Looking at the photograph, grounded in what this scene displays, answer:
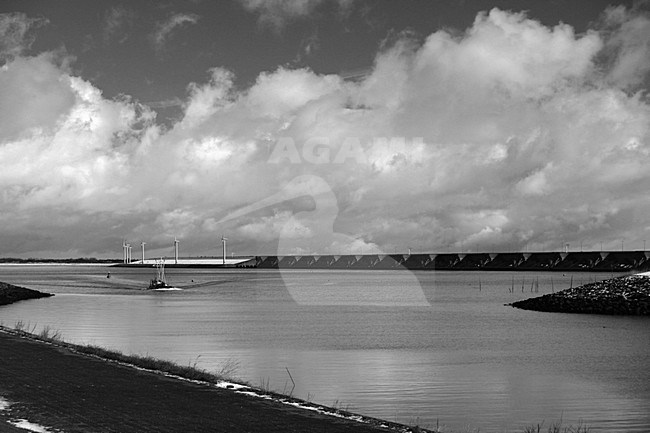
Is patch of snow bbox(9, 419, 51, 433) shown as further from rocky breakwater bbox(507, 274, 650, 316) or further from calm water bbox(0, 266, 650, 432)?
rocky breakwater bbox(507, 274, 650, 316)

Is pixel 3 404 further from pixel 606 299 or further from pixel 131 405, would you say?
pixel 606 299

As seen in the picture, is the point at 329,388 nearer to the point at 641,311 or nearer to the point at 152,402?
the point at 152,402

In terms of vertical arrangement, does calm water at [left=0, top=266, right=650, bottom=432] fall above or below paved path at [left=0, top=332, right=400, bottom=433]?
below

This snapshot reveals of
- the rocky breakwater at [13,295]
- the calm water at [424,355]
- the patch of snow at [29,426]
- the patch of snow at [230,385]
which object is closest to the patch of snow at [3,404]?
the patch of snow at [29,426]

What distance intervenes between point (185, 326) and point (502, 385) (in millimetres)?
29084

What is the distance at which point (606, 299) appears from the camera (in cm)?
6744

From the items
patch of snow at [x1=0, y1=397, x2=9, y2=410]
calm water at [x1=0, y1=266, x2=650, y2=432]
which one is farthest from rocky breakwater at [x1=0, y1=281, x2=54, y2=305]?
patch of snow at [x1=0, y1=397, x2=9, y2=410]

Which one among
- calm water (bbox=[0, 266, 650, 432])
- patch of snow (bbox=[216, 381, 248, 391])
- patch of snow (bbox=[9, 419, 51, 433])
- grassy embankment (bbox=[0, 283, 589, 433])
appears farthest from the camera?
calm water (bbox=[0, 266, 650, 432])

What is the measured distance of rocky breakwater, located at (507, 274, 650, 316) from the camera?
6412 centimetres

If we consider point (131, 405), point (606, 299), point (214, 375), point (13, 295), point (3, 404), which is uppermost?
point (13, 295)

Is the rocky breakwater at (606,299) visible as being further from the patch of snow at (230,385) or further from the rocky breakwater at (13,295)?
the rocky breakwater at (13,295)

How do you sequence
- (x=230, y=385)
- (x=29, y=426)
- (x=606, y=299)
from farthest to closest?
1. (x=606, y=299)
2. (x=230, y=385)
3. (x=29, y=426)

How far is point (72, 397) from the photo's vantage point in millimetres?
17047

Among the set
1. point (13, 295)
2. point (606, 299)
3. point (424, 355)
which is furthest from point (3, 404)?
point (13, 295)
